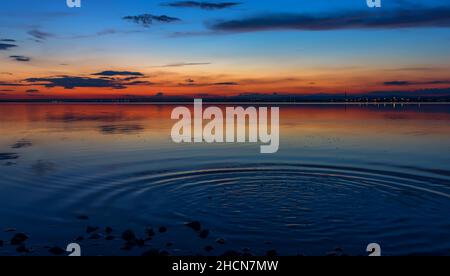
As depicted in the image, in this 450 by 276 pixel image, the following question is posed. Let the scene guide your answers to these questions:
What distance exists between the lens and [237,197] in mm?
18266

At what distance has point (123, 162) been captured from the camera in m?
27.7

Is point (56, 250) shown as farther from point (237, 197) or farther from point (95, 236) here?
point (237, 197)

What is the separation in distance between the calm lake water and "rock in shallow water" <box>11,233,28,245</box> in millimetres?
294

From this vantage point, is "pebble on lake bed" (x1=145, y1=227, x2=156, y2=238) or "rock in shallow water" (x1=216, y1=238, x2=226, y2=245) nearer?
"rock in shallow water" (x1=216, y1=238, x2=226, y2=245)

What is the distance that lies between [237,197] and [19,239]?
29.3ft

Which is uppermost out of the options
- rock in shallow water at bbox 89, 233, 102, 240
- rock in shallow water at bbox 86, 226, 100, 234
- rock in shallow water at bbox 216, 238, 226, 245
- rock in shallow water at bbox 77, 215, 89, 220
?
rock in shallow water at bbox 77, 215, 89, 220

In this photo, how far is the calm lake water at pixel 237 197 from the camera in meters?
13.3

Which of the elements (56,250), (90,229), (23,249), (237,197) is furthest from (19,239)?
(237,197)

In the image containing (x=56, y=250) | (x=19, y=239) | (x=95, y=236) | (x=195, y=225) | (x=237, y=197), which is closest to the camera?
(x=56, y=250)

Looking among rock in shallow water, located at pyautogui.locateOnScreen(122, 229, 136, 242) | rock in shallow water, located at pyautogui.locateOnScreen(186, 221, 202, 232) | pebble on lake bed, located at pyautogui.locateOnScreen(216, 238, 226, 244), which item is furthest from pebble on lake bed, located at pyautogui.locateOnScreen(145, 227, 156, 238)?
pebble on lake bed, located at pyautogui.locateOnScreen(216, 238, 226, 244)

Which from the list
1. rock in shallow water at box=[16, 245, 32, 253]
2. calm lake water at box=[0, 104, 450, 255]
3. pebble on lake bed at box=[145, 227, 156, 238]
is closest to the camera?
rock in shallow water at box=[16, 245, 32, 253]

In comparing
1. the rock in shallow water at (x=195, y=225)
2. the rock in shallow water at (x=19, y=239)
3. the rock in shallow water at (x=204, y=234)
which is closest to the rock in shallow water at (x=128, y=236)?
the rock in shallow water at (x=195, y=225)

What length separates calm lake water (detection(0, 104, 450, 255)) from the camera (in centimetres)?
1330

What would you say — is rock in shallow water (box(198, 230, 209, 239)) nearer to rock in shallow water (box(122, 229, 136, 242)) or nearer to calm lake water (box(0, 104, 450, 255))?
calm lake water (box(0, 104, 450, 255))
